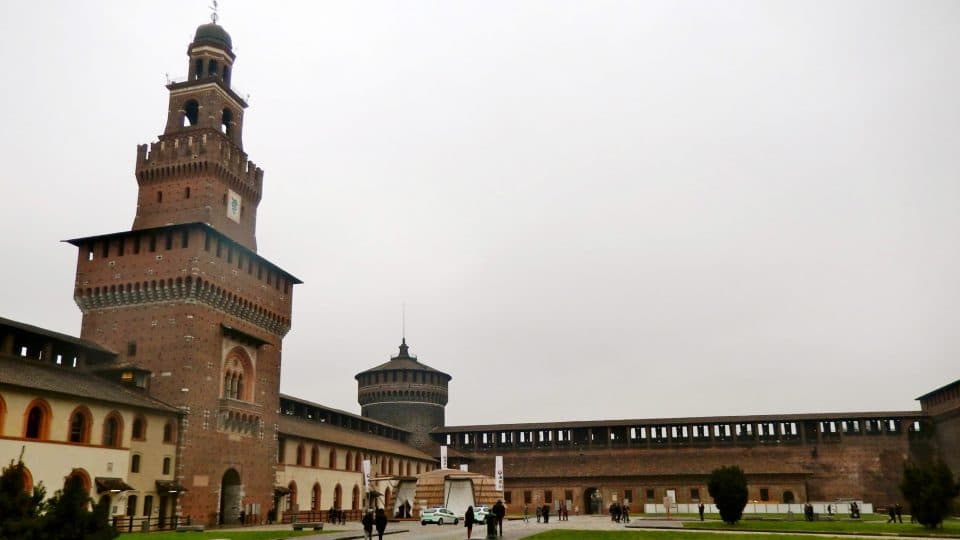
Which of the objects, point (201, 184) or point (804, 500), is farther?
point (804, 500)

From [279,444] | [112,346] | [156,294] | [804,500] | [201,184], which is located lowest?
[804,500]

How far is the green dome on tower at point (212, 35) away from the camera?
50438 millimetres

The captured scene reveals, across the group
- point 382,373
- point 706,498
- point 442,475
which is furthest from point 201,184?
point 706,498

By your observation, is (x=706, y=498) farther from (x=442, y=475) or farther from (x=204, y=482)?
(x=204, y=482)

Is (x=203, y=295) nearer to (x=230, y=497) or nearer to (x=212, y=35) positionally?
(x=230, y=497)

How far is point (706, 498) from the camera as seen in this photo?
7181cm

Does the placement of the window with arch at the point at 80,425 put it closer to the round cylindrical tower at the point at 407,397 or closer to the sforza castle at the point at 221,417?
the sforza castle at the point at 221,417

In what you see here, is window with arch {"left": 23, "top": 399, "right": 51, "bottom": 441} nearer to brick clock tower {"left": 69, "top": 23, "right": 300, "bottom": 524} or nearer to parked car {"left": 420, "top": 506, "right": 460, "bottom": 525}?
brick clock tower {"left": 69, "top": 23, "right": 300, "bottom": 524}

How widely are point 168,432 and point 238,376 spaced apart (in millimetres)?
6414

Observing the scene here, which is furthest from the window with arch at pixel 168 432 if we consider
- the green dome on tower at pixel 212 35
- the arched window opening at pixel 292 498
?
the green dome on tower at pixel 212 35

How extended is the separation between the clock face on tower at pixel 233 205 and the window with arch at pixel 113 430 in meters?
15.7

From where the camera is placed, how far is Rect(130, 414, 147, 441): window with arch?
126 ft

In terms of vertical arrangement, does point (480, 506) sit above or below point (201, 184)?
below

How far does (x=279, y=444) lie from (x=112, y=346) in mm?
13216
